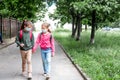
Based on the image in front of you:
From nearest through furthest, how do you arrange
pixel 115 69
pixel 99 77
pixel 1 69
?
pixel 99 77
pixel 115 69
pixel 1 69

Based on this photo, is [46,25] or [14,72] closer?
[46,25]

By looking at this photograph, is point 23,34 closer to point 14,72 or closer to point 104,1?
point 14,72

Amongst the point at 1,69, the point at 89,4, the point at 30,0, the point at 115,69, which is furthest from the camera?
the point at 30,0

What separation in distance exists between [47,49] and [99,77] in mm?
1806

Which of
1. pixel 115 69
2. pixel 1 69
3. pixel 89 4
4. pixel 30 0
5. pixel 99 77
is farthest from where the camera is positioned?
pixel 30 0

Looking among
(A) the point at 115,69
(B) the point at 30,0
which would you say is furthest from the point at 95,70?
(B) the point at 30,0

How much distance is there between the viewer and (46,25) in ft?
33.0

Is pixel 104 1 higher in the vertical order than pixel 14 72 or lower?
higher

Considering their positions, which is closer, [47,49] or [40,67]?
[47,49]

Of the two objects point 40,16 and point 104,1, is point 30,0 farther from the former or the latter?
point 40,16

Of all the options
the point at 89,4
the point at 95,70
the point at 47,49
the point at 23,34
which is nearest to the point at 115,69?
the point at 95,70

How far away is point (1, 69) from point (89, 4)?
809 cm

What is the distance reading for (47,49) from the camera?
33.6 ft

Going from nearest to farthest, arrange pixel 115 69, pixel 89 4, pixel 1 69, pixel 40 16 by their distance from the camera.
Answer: pixel 115 69 → pixel 1 69 → pixel 89 4 → pixel 40 16
